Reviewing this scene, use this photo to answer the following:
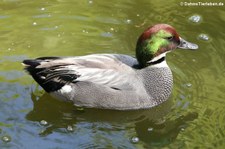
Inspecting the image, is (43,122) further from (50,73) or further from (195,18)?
(195,18)

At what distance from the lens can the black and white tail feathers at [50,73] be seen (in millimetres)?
5555

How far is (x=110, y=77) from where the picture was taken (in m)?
5.56

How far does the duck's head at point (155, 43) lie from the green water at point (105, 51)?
0.56m

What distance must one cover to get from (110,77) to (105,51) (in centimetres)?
122

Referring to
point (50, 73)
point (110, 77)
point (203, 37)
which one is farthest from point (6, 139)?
point (203, 37)

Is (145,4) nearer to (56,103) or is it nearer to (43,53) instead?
(43,53)

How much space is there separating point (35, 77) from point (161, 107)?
1.51m

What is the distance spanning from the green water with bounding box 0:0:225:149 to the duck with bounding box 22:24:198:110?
0.16m

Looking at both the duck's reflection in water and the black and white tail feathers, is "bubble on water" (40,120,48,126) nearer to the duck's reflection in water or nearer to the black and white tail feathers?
the duck's reflection in water

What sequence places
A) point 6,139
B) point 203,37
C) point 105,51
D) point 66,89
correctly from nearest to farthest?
point 6,139 < point 66,89 < point 105,51 < point 203,37

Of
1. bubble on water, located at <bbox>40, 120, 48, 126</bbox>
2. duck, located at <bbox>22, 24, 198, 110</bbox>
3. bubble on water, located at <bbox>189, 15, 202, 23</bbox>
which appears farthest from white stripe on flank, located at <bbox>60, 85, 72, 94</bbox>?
bubble on water, located at <bbox>189, 15, 202, 23</bbox>

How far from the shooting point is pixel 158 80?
580cm

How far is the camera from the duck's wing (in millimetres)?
5551

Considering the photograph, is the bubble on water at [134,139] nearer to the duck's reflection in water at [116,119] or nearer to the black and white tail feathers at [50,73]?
the duck's reflection in water at [116,119]
